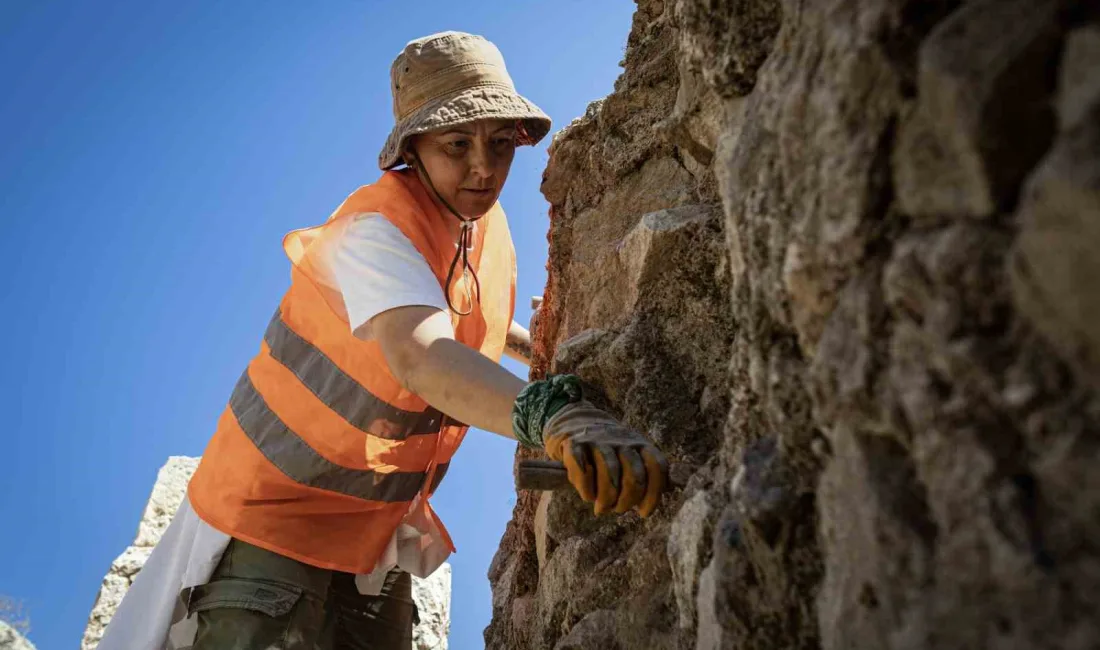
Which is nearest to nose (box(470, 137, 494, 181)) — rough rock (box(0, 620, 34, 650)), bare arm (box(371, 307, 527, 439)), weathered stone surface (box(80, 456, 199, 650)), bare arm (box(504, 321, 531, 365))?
bare arm (box(371, 307, 527, 439))

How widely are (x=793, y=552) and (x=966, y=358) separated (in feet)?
1.44

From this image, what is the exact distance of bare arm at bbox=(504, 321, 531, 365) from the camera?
10.6 ft

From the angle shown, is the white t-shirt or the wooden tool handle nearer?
the wooden tool handle

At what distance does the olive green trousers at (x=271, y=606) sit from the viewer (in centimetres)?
234

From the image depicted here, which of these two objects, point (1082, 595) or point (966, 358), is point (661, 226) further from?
point (1082, 595)

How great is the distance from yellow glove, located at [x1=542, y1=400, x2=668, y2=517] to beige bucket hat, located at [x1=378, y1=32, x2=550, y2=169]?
1.18 meters

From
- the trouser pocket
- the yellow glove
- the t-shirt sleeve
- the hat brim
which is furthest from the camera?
the hat brim

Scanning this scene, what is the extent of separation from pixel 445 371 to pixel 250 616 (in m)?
0.99

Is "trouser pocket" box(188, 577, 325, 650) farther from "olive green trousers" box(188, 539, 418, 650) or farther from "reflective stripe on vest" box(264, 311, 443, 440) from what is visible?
"reflective stripe on vest" box(264, 311, 443, 440)

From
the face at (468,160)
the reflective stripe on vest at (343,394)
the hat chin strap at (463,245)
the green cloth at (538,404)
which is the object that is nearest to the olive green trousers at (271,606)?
the reflective stripe on vest at (343,394)

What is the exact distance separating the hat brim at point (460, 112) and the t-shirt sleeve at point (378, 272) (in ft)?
0.96

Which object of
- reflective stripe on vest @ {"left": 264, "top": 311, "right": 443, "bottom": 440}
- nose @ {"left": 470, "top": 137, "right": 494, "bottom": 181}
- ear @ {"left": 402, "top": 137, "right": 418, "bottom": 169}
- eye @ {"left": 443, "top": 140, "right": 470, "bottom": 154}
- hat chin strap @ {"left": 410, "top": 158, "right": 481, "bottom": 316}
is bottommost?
reflective stripe on vest @ {"left": 264, "top": 311, "right": 443, "bottom": 440}

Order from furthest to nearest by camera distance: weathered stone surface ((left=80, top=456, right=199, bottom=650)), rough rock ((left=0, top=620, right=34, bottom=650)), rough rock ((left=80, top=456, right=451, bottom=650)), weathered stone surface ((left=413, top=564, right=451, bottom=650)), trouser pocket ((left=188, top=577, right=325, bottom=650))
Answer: rough rock ((left=0, top=620, right=34, bottom=650)) → weathered stone surface ((left=80, top=456, right=199, bottom=650)) → rough rock ((left=80, top=456, right=451, bottom=650)) → weathered stone surface ((left=413, top=564, right=451, bottom=650)) → trouser pocket ((left=188, top=577, right=325, bottom=650))

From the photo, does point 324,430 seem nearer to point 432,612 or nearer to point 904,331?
point 904,331
